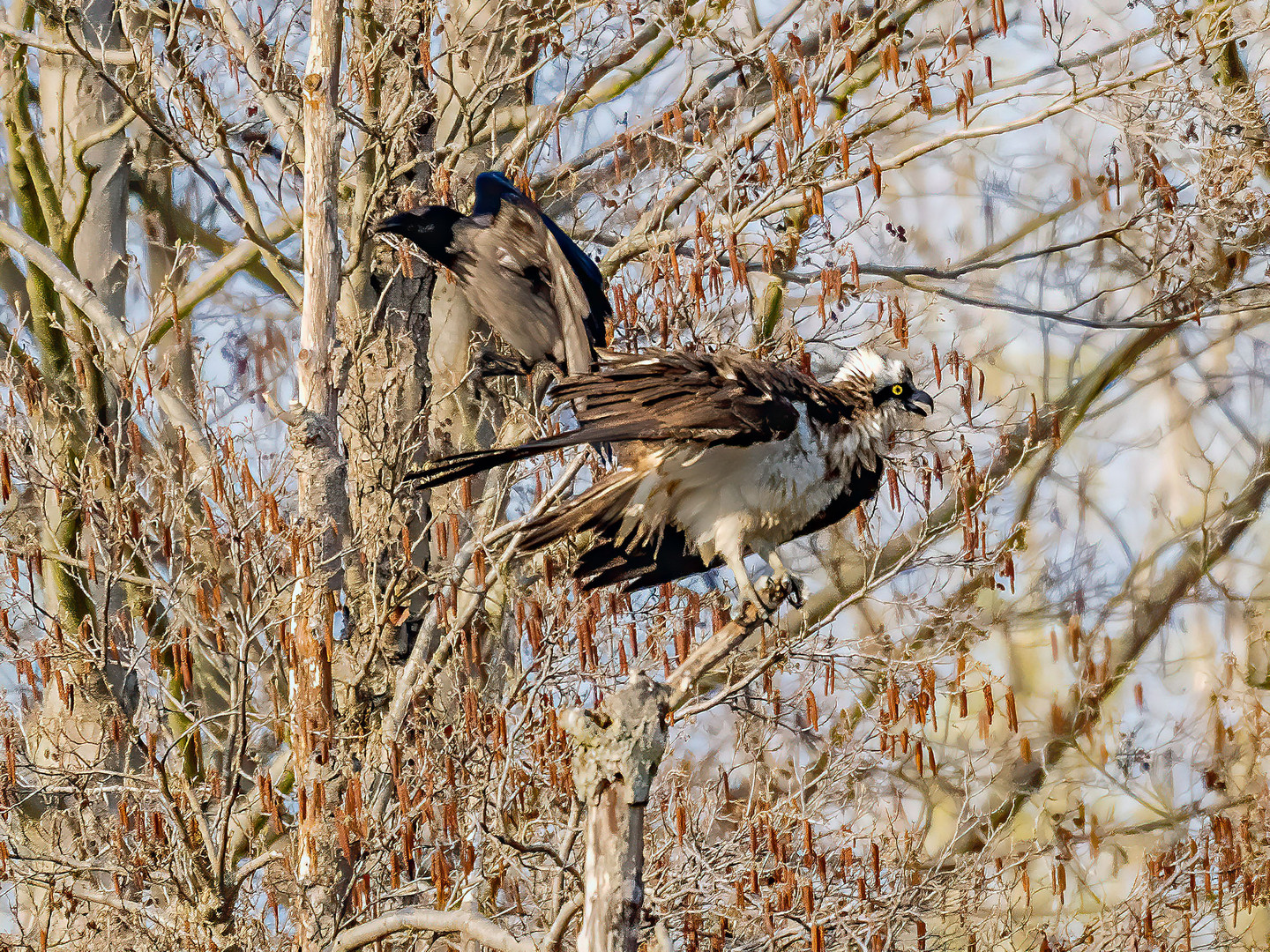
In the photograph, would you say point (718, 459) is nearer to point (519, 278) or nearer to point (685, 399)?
point (685, 399)

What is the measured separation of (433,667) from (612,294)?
203cm

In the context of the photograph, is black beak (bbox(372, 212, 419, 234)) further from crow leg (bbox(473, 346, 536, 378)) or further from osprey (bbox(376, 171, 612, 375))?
crow leg (bbox(473, 346, 536, 378))

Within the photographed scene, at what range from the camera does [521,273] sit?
6.04m

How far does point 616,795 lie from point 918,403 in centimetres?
213

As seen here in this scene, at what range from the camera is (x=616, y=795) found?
331cm

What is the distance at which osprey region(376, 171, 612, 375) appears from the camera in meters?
5.75

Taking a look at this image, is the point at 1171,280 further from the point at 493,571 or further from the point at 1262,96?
the point at 493,571

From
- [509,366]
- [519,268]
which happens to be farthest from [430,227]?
[509,366]

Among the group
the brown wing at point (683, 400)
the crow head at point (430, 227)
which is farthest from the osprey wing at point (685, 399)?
the crow head at point (430, 227)

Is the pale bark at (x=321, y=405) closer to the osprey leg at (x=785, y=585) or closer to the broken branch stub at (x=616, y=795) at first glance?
the osprey leg at (x=785, y=585)

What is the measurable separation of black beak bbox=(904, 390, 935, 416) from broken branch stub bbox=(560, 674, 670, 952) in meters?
1.93

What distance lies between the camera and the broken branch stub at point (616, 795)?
328 centimetres

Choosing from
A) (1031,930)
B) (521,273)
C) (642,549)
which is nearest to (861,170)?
(521,273)

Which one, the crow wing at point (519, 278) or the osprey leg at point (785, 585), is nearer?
the osprey leg at point (785, 585)
